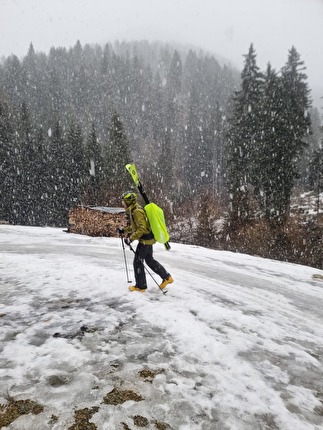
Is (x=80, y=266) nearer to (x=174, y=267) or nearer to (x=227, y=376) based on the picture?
(x=174, y=267)

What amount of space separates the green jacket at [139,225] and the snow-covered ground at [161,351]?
46.4 inches

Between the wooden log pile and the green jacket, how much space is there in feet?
35.1

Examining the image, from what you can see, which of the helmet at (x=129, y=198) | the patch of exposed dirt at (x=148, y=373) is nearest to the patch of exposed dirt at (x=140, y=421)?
the patch of exposed dirt at (x=148, y=373)

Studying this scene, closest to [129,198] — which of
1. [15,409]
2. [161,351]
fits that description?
[161,351]

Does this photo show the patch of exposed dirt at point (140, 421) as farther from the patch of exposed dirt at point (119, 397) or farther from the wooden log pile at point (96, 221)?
the wooden log pile at point (96, 221)

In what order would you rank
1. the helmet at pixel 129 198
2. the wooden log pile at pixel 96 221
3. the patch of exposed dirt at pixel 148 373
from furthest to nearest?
the wooden log pile at pixel 96 221, the helmet at pixel 129 198, the patch of exposed dirt at pixel 148 373

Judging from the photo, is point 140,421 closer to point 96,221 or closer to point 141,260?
point 141,260

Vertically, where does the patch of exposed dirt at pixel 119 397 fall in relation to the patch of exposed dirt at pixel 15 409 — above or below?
below

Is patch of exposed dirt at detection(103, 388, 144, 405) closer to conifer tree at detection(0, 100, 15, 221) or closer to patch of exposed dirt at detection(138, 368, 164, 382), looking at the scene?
patch of exposed dirt at detection(138, 368, 164, 382)

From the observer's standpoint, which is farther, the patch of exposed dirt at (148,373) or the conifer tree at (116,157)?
the conifer tree at (116,157)

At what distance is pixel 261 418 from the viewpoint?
3.23 meters

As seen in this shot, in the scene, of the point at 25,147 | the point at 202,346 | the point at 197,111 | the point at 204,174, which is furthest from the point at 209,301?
the point at 197,111

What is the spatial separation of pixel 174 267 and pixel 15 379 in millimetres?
6803

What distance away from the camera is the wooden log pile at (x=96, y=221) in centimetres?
1750
